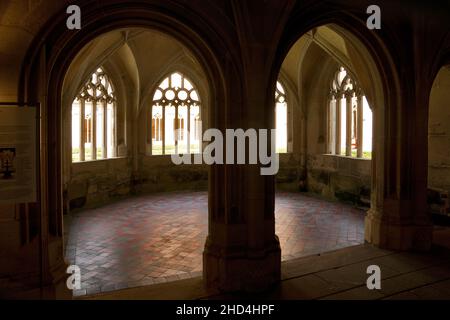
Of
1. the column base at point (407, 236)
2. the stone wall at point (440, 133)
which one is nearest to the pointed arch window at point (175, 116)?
the stone wall at point (440, 133)

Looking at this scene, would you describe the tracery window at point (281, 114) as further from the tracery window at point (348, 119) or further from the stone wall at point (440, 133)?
the stone wall at point (440, 133)

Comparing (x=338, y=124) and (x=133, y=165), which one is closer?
(x=338, y=124)

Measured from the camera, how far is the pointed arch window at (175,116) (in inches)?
423

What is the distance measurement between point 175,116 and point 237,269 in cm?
785

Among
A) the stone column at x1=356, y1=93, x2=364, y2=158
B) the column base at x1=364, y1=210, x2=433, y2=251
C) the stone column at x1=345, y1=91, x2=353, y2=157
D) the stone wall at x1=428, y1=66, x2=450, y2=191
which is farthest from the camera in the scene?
the stone column at x1=345, y1=91, x2=353, y2=157

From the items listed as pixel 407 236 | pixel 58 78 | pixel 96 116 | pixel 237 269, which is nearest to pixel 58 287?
pixel 237 269

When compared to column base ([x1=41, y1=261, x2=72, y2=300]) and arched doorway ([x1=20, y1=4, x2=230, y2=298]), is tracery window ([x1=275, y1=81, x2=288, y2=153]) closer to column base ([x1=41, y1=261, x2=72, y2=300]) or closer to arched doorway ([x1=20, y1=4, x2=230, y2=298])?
arched doorway ([x1=20, y1=4, x2=230, y2=298])

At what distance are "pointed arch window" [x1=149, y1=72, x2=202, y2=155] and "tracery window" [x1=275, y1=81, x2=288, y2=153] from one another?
2.37 meters

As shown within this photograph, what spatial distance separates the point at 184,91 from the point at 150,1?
7532mm

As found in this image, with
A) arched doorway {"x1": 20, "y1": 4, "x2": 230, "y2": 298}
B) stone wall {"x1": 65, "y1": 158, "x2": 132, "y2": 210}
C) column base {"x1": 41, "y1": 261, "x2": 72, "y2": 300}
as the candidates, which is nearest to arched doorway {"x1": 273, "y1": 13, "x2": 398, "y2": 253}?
arched doorway {"x1": 20, "y1": 4, "x2": 230, "y2": 298}

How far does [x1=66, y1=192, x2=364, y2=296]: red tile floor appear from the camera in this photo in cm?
434

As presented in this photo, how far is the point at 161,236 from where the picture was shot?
5.89m

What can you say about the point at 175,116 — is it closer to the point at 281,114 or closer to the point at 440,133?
the point at 281,114
